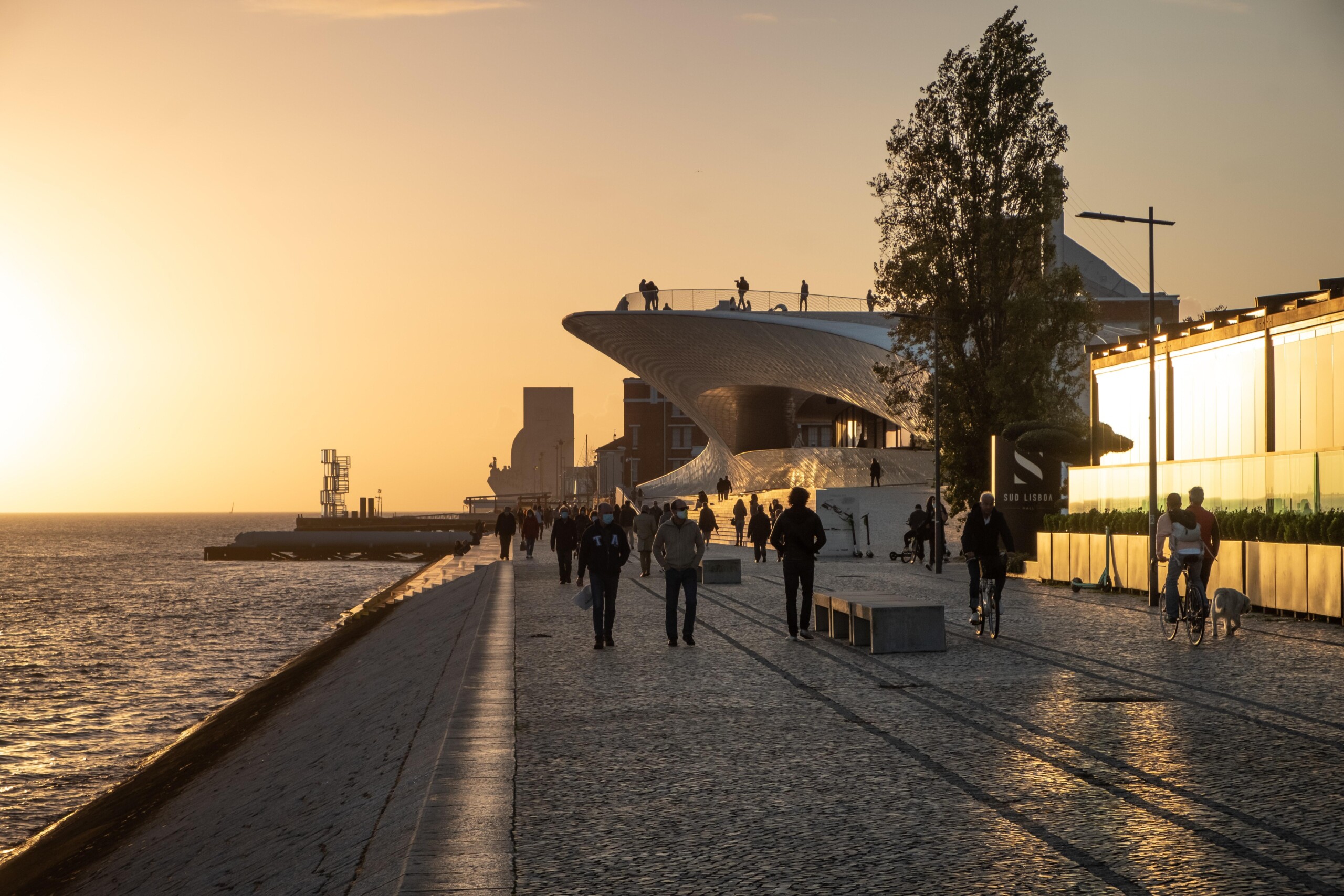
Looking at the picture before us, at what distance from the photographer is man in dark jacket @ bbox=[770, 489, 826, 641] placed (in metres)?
13.7

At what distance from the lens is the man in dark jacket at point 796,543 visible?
540 inches

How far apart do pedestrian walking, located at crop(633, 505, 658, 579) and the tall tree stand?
890 centimetres

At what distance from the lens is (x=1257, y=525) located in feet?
61.7

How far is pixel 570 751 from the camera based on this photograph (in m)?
7.74

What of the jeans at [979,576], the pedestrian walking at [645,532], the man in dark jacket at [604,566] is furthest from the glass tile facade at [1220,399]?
the man in dark jacket at [604,566]

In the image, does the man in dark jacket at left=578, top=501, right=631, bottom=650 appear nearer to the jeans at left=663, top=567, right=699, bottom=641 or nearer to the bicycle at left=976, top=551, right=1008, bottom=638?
the jeans at left=663, top=567, right=699, bottom=641

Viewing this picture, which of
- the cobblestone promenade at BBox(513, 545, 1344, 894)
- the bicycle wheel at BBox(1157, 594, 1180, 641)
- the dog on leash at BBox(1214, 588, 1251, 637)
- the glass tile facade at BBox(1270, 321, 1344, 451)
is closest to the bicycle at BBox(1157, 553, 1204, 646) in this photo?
the bicycle wheel at BBox(1157, 594, 1180, 641)

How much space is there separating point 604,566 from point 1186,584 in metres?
6.01

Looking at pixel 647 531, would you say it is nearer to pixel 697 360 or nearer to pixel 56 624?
pixel 56 624

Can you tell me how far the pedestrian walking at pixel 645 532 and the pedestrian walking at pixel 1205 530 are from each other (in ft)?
42.4

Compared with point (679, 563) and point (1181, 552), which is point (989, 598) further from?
point (679, 563)

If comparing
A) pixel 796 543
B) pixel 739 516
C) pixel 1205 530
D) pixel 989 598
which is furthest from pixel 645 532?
pixel 739 516

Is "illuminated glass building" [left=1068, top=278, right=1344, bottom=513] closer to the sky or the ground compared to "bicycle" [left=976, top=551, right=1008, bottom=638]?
closer to the sky

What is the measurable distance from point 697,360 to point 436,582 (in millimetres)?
49053
